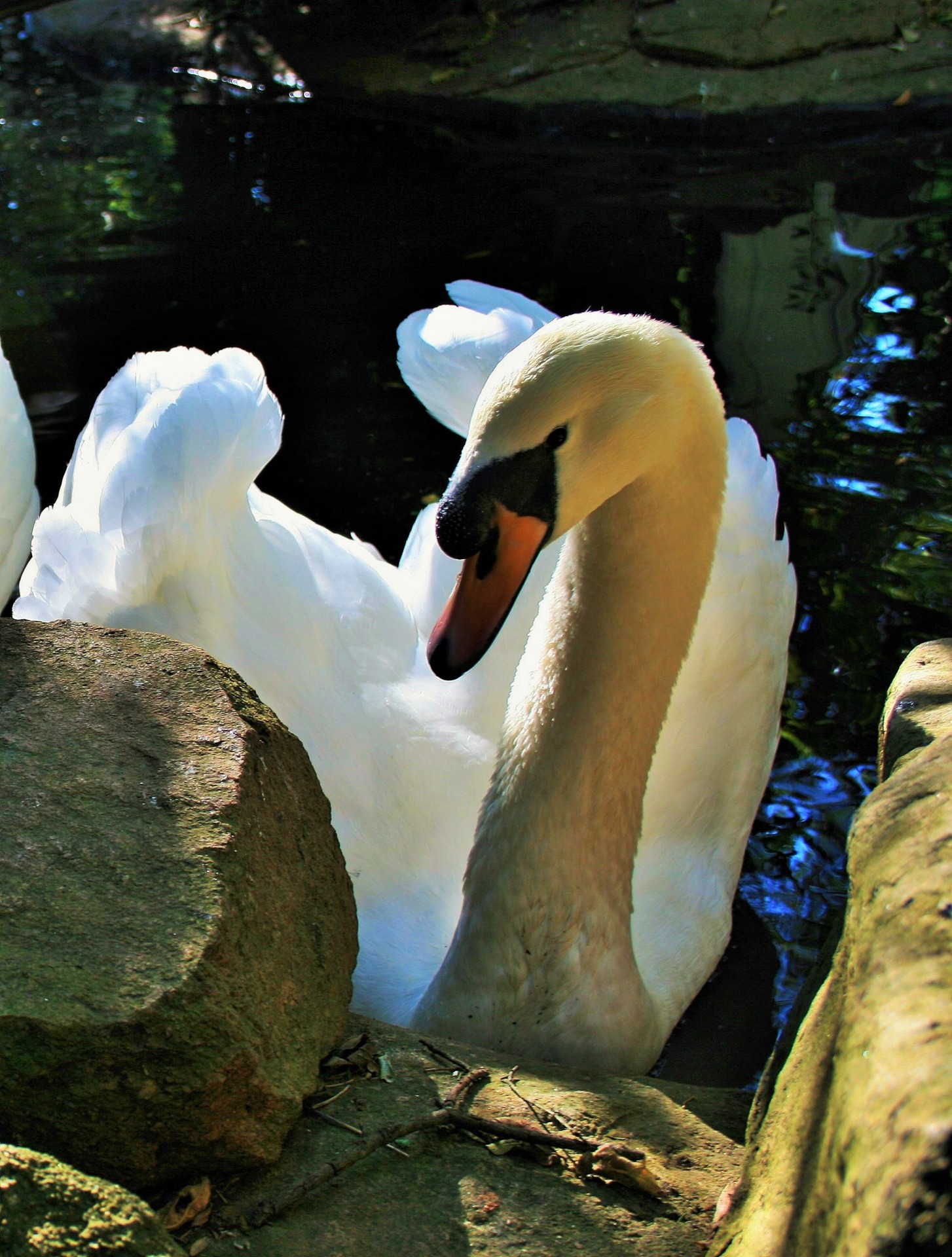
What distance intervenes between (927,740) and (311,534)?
1.97m

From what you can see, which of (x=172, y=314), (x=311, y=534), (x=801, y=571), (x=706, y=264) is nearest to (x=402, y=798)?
(x=311, y=534)

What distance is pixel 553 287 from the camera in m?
6.88

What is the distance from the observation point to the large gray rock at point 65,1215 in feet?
4.59

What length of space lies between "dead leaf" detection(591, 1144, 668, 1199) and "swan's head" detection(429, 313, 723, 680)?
770 millimetres

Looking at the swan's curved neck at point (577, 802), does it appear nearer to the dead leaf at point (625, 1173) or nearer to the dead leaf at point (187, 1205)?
the dead leaf at point (625, 1173)

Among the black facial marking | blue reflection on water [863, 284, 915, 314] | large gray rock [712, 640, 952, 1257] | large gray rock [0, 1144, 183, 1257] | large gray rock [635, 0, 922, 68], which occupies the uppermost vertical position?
large gray rock [635, 0, 922, 68]

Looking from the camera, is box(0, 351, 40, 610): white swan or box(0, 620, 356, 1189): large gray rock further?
box(0, 351, 40, 610): white swan

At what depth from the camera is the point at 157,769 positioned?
202 cm

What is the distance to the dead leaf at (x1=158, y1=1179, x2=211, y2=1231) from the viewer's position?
1706 mm

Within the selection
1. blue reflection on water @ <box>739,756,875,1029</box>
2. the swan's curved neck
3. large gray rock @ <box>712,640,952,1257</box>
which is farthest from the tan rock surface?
blue reflection on water @ <box>739,756,875,1029</box>

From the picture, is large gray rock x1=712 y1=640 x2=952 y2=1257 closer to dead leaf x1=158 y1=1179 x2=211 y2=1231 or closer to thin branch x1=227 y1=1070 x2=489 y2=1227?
thin branch x1=227 y1=1070 x2=489 y2=1227

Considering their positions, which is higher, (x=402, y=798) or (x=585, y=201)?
(x=585, y=201)

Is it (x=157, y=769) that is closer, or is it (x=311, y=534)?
(x=157, y=769)

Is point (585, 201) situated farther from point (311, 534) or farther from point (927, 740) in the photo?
point (927, 740)
